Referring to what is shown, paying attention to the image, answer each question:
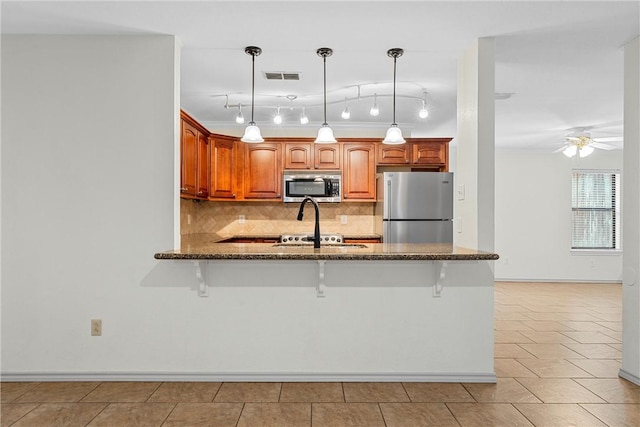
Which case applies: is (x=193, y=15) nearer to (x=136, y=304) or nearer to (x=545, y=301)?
(x=136, y=304)

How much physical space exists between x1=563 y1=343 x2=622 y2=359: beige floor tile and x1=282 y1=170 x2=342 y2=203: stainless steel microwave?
9.71 feet

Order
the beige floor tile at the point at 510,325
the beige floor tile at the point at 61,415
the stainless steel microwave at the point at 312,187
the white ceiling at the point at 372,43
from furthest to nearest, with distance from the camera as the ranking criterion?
the stainless steel microwave at the point at 312,187, the beige floor tile at the point at 510,325, the white ceiling at the point at 372,43, the beige floor tile at the point at 61,415

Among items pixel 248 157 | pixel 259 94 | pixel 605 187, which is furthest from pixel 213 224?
pixel 605 187

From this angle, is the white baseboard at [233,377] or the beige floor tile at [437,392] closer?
the beige floor tile at [437,392]

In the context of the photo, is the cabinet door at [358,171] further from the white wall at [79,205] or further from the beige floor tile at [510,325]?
the white wall at [79,205]

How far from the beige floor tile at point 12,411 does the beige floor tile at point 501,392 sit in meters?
2.66

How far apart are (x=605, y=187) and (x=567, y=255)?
139cm

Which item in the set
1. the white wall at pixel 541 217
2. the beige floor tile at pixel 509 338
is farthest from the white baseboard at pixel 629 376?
the white wall at pixel 541 217

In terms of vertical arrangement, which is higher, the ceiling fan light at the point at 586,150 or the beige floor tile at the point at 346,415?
the ceiling fan light at the point at 586,150

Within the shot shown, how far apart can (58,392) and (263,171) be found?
11.1ft

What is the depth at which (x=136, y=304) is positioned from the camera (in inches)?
118

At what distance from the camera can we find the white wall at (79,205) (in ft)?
9.78

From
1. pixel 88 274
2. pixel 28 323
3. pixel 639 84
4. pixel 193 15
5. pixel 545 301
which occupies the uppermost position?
pixel 193 15

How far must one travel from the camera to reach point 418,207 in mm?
5012
